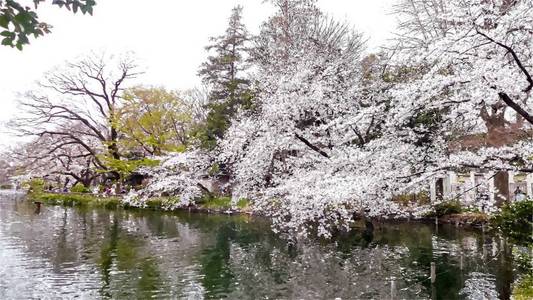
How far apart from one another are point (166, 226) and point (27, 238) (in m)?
5.71

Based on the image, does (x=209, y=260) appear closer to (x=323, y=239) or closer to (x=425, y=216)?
(x=323, y=239)

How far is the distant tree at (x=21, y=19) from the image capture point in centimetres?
334

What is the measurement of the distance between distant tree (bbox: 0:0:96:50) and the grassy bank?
2021 centimetres

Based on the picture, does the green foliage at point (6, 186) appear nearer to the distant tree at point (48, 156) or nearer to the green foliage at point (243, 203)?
the distant tree at point (48, 156)

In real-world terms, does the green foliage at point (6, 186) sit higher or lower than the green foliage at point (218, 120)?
lower

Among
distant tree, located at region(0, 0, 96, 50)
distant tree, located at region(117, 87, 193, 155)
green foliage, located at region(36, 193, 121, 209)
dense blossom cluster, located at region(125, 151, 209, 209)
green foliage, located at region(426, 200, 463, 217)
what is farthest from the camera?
green foliage, located at region(36, 193, 121, 209)

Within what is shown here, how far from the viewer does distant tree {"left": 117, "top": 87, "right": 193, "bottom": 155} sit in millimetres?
28500

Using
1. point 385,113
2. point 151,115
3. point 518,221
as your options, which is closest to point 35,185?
point 151,115

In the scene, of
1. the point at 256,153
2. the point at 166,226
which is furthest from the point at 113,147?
the point at 256,153

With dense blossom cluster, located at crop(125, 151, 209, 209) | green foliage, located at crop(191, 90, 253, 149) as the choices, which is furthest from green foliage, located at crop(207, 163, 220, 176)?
green foliage, located at crop(191, 90, 253, 149)

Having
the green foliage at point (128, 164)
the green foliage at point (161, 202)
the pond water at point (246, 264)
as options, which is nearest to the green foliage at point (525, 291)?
the pond water at point (246, 264)

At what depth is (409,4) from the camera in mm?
19359

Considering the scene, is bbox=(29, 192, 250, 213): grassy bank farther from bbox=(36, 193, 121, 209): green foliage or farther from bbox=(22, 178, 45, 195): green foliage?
bbox=(22, 178, 45, 195): green foliage

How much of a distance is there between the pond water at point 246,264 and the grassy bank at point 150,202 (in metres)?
5.62
